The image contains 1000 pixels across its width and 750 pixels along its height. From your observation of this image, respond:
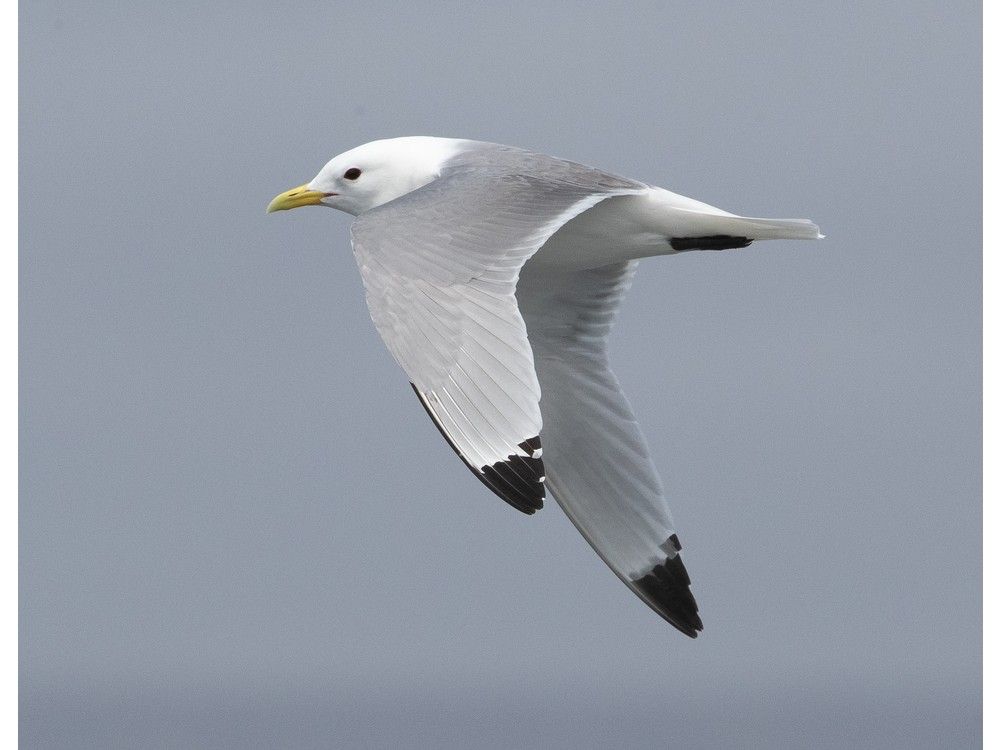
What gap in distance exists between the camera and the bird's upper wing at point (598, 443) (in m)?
6.57

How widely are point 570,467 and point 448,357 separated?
1.80 meters

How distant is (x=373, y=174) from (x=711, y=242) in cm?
121

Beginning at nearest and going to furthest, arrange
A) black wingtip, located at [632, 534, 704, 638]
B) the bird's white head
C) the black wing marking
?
the black wing marking < the bird's white head < black wingtip, located at [632, 534, 704, 638]

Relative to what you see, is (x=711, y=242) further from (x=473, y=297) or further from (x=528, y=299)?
(x=473, y=297)

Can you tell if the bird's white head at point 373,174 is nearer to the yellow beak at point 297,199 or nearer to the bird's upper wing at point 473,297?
the yellow beak at point 297,199

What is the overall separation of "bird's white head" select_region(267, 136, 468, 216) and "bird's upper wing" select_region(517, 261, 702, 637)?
55 cm

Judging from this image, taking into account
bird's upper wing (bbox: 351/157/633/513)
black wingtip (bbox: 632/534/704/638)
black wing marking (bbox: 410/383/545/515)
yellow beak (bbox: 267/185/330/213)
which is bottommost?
black wingtip (bbox: 632/534/704/638)

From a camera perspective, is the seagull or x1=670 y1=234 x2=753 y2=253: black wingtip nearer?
the seagull

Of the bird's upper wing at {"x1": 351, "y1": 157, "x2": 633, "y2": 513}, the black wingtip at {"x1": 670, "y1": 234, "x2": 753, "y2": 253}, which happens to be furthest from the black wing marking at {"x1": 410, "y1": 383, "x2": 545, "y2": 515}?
the black wingtip at {"x1": 670, "y1": 234, "x2": 753, "y2": 253}

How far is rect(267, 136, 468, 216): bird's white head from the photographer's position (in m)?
6.41

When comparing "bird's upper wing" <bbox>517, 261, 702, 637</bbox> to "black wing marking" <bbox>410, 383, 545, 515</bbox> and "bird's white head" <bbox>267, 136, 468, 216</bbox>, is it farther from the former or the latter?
"black wing marking" <bbox>410, 383, 545, 515</bbox>

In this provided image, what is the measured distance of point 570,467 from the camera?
6.67 m

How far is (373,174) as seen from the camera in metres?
6.57

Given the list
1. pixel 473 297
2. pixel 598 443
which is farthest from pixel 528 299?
pixel 473 297
